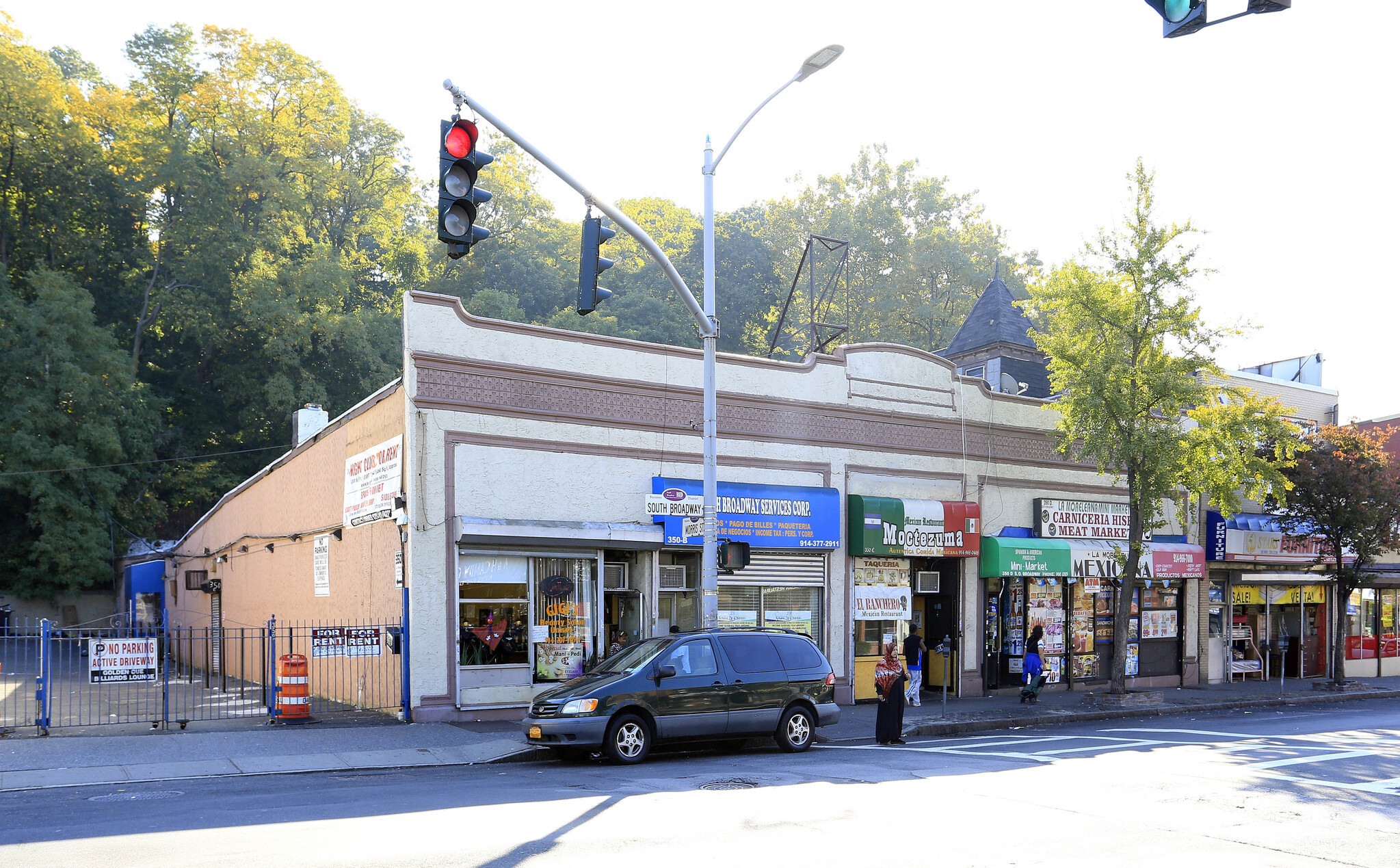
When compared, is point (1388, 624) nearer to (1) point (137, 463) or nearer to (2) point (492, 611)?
(2) point (492, 611)

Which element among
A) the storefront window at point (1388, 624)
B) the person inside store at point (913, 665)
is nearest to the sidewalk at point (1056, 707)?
the person inside store at point (913, 665)

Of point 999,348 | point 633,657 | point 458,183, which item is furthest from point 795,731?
point 999,348

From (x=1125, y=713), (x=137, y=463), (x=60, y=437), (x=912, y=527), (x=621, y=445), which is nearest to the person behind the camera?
(x=621, y=445)

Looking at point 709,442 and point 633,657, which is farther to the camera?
point 709,442

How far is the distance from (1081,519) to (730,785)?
16.4m

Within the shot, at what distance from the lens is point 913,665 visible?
20156mm

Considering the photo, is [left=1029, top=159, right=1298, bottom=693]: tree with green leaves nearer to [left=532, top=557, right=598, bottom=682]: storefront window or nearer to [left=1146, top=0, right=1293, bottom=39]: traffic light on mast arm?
[left=532, top=557, right=598, bottom=682]: storefront window

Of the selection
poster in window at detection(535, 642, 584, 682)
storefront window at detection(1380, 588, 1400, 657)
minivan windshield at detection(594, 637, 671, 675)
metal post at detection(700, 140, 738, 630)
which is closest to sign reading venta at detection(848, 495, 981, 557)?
metal post at detection(700, 140, 738, 630)

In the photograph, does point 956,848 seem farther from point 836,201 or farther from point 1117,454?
point 836,201

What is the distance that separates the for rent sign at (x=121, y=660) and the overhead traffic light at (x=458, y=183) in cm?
975

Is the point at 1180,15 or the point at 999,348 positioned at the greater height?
the point at 999,348

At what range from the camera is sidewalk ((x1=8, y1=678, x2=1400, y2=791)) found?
1217 centimetres

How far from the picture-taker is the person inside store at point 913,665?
65.1 feet

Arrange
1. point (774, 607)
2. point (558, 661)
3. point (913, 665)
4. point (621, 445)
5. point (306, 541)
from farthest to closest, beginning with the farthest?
point (306, 541), point (913, 665), point (774, 607), point (621, 445), point (558, 661)
